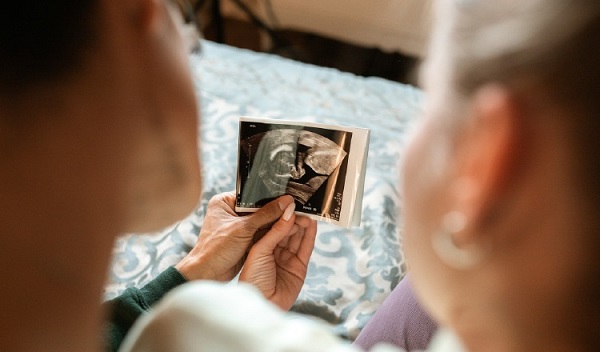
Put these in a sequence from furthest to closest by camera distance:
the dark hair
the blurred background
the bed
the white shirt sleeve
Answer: the blurred background
the bed
the white shirt sleeve
the dark hair

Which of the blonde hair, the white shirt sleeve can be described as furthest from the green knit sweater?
the blonde hair

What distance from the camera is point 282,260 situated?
1.07 m

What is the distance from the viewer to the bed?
3.64 ft

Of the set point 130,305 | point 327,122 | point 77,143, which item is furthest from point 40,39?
point 327,122

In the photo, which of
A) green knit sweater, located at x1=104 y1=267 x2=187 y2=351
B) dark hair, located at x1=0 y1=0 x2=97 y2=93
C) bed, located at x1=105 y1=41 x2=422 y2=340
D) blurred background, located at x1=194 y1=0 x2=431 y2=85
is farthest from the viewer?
blurred background, located at x1=194 y1=0 x2=431 y2=85

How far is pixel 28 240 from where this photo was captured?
1.23ft

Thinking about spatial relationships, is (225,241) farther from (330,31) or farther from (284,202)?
(330,31)

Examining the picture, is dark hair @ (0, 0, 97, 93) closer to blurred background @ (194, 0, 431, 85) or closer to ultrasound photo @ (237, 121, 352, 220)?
ultrasound photo @ (237, 121, 352, 220)

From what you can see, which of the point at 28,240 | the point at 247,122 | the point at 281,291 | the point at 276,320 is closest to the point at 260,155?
the point at 247,122

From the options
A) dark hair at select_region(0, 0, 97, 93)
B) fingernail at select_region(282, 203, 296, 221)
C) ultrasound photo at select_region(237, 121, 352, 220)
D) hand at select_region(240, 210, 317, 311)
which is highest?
dark hair at select_region(0, 0, 97, 93)

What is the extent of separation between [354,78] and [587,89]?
4.43 ft

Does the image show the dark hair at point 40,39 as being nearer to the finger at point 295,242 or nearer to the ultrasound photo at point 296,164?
the ultrasound photo at point 296,164

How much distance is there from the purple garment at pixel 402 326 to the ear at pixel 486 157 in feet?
1.69

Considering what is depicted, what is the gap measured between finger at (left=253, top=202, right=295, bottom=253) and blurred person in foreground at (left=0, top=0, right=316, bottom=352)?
1.70ft
